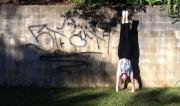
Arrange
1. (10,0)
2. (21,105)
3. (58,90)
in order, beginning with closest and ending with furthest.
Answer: (21,105) < (58,90) < (10,0)

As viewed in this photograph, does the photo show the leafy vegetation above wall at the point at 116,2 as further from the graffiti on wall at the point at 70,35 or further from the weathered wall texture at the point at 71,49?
the graffiti on wall at the point at 70,35

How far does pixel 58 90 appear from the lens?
43.6 feet

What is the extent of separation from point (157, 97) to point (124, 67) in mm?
1085

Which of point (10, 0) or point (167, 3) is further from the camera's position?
point (10, 0)

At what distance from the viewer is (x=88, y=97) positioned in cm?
1241

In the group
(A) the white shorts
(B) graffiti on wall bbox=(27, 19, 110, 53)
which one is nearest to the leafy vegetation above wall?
(B) graffiti on wall bbox=(27, 19, 110, 53)

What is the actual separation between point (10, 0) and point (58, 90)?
9.19 ft

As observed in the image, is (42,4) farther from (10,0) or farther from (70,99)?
(70,99)

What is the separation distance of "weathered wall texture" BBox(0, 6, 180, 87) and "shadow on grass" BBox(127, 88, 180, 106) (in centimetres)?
44

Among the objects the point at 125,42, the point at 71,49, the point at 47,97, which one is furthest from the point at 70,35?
the point at 47,97

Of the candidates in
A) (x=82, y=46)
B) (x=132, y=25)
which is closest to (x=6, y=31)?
(x=82, y=46)

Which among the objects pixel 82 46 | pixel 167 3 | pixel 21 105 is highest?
pixel 167 3

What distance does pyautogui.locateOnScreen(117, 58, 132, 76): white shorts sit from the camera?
12938 millimetres

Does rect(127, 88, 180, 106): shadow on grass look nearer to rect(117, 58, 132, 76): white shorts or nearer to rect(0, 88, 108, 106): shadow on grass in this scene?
rect(117, 58, 132, 76): white shorts
